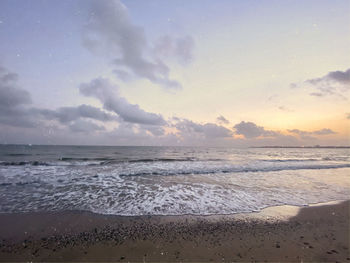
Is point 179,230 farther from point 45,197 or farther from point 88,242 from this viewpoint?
point 45,197

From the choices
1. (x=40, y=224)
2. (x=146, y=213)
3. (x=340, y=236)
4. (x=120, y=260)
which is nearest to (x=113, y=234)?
(x=120, y=260)

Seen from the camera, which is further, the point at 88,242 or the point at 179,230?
the point at 179,230

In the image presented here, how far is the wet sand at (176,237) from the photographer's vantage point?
12.1 feet

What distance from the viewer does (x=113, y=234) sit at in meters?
4.56

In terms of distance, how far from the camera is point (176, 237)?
444 cm

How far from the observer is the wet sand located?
367cm

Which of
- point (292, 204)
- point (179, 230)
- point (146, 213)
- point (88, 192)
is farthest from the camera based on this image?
point (88, 192)

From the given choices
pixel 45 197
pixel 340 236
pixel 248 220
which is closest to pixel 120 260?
pixel 248 220

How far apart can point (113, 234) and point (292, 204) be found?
25.9 feet

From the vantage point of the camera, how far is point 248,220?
5.61 meters

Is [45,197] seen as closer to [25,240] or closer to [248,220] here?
[25,240]

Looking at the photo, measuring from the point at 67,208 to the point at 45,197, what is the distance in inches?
97.4

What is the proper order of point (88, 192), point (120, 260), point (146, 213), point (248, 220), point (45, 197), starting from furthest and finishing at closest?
point (88, 192), point (45, 197), point (146, 213), point (248, 220), point (120, 260)

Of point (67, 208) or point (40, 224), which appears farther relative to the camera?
point (67, 208)
